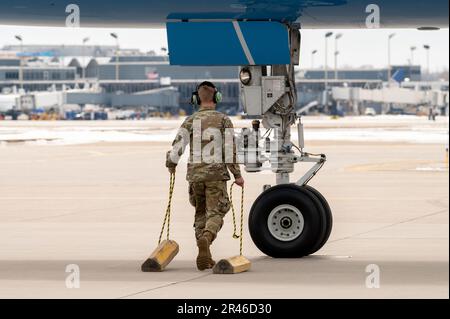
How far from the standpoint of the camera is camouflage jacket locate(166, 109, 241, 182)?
1545cm

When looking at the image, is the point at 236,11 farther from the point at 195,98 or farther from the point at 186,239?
the point at 186,239

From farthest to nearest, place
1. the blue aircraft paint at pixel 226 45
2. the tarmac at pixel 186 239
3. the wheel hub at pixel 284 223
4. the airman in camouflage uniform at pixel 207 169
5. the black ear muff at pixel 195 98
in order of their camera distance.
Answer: the wheel hub at pixel 284 223 < the blue aircraft paint at pixel 226 45 < the black ear muff at pixel 195 98 < the airman in camouflage uniform at pixel 207 169 < the tarmac at pixel 186 239

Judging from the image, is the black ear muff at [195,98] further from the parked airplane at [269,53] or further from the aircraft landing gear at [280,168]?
the aircraft landing gear at [280,168]

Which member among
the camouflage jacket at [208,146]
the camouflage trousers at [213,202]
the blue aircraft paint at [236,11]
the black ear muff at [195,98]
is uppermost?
the blue aircraft paint at [236,11]

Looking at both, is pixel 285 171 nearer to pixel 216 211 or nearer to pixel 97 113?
pixel 216 211

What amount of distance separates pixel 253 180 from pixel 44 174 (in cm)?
824

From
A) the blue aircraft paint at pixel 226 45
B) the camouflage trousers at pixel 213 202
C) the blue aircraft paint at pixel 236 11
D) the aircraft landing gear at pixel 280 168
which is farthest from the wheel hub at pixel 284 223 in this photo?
the blue aircraft paint at pixel 236 11

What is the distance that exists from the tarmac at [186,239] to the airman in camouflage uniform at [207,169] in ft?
1.85

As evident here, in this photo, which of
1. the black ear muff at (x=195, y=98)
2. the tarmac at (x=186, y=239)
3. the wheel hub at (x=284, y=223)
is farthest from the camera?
the wheel hub at (x=284, y=223)

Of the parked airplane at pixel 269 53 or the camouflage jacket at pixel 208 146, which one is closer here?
the camouflage jacket at pixel 208 146

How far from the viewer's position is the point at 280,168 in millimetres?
17031

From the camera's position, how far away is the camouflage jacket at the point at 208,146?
15.4m
